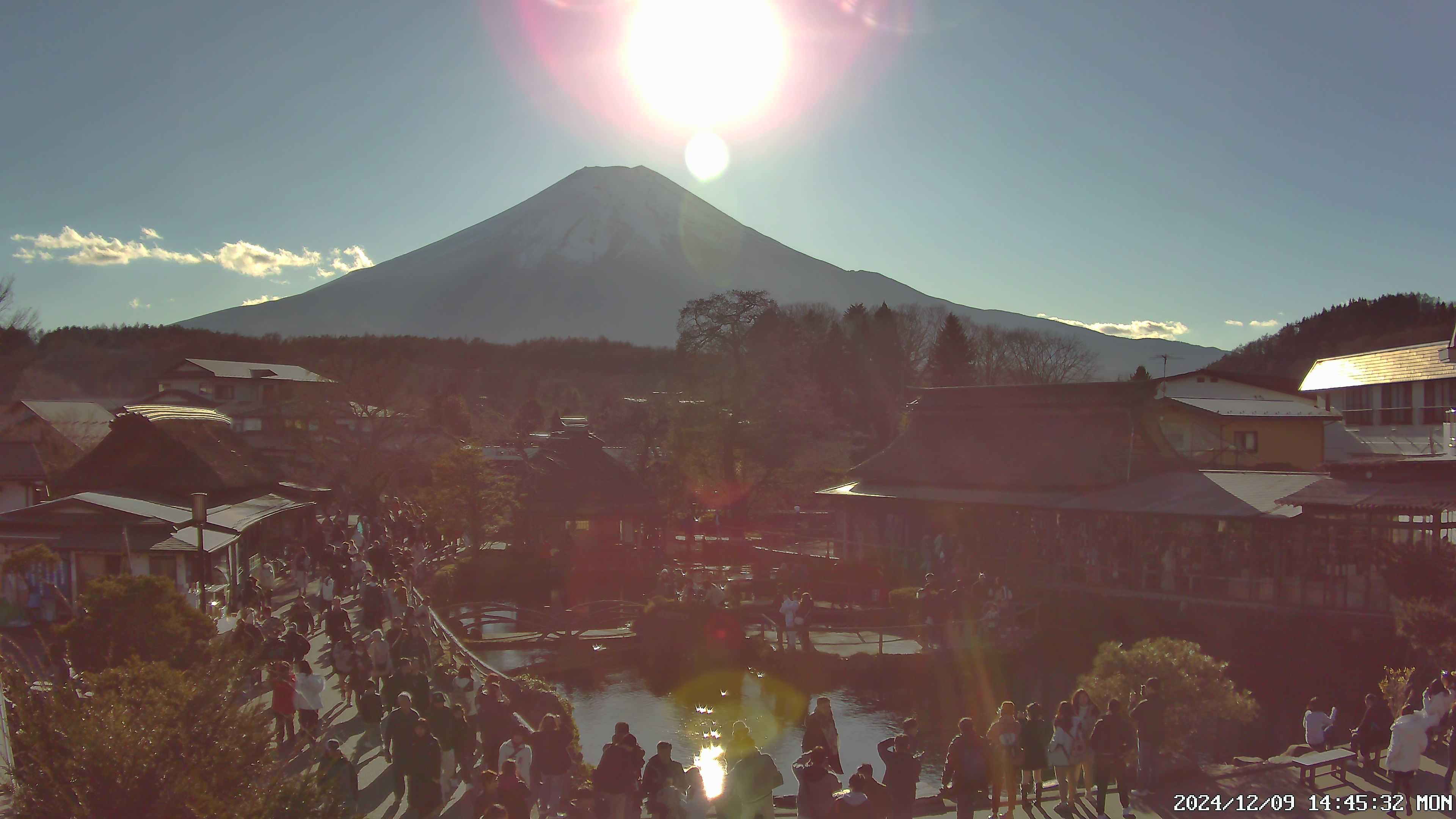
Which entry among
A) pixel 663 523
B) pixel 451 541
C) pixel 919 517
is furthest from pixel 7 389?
pixel 919 517

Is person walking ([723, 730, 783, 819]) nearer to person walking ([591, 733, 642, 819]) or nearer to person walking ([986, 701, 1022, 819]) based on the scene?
person walking ([591, 733, 642, 819])

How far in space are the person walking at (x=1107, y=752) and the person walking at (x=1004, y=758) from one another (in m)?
0.68

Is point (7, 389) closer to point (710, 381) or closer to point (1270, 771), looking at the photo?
point (710, 381)

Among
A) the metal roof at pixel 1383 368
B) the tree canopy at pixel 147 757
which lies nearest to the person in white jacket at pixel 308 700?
the tree canopy at pixel 147 757

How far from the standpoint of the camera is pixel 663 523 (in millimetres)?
25312

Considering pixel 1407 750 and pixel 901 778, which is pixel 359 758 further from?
pixel 1407 750

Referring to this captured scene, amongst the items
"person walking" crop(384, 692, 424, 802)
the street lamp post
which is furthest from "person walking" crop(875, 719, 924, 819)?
the street lamp post

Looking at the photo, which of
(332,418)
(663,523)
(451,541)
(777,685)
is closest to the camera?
(777,685)

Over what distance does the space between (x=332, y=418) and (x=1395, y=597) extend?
97.4ft

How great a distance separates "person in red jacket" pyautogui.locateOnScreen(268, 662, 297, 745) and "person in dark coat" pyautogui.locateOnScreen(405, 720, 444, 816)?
7.39 feet

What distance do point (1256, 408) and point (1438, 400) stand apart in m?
6.69

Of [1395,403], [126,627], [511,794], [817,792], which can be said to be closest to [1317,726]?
[817,792]

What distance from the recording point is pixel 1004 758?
8.41 m

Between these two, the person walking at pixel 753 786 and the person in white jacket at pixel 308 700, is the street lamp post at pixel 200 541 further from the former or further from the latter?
the person walking at pixel 753 786
